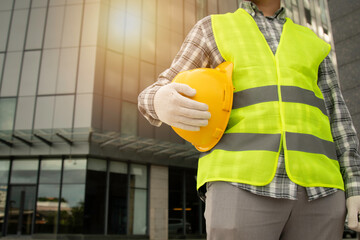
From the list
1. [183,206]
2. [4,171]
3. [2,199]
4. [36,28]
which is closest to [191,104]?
[2,199]

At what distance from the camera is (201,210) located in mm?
19781

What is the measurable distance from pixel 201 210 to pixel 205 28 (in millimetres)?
19057

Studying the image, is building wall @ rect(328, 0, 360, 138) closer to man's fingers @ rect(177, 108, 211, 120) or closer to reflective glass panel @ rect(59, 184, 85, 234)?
man's fingers @ rect(177, 108, 211, 120)

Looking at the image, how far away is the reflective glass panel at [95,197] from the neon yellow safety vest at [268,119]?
50.6ft

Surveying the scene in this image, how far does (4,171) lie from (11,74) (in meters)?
4.83

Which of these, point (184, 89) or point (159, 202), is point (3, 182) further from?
point (184, 89)

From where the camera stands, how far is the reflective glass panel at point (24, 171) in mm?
16234

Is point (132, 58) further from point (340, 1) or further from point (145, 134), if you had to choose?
point (340, 1)

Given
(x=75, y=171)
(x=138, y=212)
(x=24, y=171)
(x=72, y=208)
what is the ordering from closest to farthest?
(x=72, y=208) → (x=75, y=171) → (x=24, y=171) → (x=138, y=212)

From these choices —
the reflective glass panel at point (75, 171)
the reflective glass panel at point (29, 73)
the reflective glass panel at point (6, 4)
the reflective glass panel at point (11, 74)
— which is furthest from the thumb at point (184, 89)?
the reflective glass panel at point (6, 4)

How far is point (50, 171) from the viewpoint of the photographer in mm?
16297

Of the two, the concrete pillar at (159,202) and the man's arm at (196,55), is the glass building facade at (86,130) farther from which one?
the man's arm at (196,55)

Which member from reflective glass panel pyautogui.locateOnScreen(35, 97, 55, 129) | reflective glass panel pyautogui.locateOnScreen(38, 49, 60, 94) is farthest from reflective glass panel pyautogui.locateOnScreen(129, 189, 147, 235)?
reflective glass panel pyautogui.locateOnScreen(38, 49, 60, 94)

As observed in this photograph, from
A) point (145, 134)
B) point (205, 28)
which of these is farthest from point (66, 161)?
point (205, 28)
